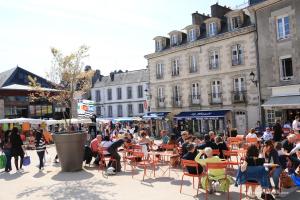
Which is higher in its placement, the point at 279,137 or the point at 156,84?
the point at 156,84

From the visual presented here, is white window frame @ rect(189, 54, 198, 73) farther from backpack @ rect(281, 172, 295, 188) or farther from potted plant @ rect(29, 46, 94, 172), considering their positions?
backpack @ rect(281, 172, 295, 188)

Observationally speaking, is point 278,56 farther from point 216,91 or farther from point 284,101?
point 216,91

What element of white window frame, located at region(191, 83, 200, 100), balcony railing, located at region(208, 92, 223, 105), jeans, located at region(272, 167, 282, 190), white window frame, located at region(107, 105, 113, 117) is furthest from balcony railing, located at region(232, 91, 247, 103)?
white window frame, located at region(107, 105, 113, 117)

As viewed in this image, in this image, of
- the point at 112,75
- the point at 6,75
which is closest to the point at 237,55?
the point at 112,75

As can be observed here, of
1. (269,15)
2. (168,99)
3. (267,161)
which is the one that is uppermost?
(269,15)

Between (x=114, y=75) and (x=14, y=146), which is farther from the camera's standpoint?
(x=114, y=75)

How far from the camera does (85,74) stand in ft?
37.8

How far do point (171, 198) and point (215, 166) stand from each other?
1.11 m

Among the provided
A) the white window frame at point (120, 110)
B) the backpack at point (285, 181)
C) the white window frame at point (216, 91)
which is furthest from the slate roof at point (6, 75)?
the backpack at point (285, 181)

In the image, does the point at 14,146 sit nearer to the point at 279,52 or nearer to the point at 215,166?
the point at 215,166

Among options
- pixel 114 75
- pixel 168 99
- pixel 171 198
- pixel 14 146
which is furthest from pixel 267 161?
pixel 114 75

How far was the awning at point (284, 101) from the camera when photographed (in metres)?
16.6

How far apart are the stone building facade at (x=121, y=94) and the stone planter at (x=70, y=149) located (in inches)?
1200

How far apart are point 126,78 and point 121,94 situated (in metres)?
2.20
